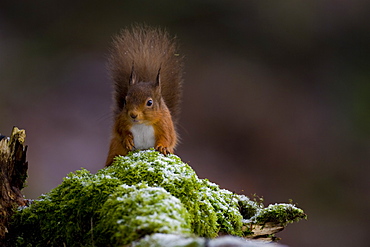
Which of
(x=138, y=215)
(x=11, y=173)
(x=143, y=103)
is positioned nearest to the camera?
(x=138, y=215)

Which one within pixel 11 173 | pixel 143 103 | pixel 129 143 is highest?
pixel 143 103

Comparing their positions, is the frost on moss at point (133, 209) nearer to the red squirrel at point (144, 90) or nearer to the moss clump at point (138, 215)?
the moss clump at point (138, 215)

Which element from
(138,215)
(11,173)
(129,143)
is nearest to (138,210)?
(138,215)

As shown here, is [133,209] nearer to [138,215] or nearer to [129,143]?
[138,215]

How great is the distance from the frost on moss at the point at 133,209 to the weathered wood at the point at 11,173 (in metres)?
0.04

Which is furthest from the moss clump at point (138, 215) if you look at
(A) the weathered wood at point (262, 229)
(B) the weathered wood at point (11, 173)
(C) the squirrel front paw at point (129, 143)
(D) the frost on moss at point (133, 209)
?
(C) the squirrel front paw at point (129, 143)

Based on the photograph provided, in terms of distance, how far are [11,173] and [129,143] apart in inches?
23.7

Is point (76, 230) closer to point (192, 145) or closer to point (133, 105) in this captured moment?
point (133, 105)

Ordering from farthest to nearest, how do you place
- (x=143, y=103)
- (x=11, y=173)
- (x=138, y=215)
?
(x=143, y=103) < (x=11, y=173) < (x=138, y=215)

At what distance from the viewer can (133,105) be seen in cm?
210

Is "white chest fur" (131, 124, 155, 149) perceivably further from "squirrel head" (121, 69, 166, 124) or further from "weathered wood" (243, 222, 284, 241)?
"weathered wood" (243, 222, 284, 241)

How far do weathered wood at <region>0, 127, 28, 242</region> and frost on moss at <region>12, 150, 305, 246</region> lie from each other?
4 cm

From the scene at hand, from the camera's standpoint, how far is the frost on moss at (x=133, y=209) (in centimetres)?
120

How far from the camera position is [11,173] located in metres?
1.63
